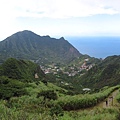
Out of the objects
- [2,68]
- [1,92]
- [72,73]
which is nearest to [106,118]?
[1,92]

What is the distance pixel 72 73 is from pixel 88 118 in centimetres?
10844

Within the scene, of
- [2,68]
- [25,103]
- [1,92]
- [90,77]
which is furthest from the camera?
[90,77]

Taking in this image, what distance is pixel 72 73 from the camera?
391ft

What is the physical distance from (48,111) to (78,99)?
12.1 feet

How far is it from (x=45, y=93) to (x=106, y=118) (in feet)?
19.2

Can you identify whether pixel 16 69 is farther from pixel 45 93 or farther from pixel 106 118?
pixel 106 118

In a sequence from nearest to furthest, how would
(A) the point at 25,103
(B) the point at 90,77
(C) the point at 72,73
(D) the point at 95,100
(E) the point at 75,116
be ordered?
(E) the point at 75,116, (A) the point at 25,103, (D) the point at 95,100, (B) the point at 90,77, (C) the point at 72,73

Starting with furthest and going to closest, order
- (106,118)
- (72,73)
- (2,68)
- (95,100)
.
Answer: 1. (72,73)
2. (2,68)
3. (95,100)
4. (106,118)

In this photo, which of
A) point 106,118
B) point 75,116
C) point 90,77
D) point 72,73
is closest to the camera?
point 106,118

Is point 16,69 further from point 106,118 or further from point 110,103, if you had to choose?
point 106,118

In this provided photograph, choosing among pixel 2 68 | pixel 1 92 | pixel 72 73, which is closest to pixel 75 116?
pixel 1 92

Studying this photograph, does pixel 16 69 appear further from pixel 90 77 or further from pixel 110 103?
pixel 90 77

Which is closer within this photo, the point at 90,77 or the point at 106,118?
the point at 106,118

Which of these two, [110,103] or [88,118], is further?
[110,103]
